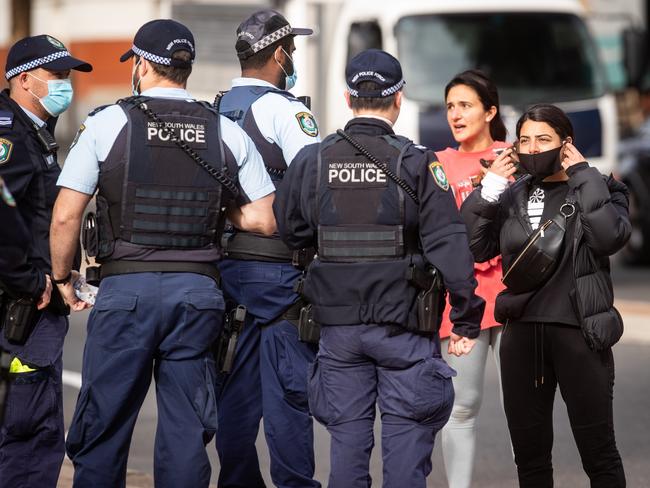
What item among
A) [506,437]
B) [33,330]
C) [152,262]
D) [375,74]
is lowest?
[506,437]

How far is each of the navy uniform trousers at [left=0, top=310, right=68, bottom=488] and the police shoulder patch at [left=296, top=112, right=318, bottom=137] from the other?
1.26m

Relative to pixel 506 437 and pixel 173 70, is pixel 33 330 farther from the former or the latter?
pixel 506 437

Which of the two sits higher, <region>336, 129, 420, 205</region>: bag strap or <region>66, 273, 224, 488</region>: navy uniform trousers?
<region>336, 129, 420, 205</region>: bag strap

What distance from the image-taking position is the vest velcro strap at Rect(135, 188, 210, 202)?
19.0 ft

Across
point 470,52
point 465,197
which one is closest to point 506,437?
point 465,197

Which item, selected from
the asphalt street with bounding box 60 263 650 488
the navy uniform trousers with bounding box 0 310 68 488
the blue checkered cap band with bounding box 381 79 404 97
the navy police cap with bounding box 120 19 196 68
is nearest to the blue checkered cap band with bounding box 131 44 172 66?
the navy police cap with bounding box 120 19 196 68

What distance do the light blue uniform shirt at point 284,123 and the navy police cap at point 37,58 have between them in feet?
2.51

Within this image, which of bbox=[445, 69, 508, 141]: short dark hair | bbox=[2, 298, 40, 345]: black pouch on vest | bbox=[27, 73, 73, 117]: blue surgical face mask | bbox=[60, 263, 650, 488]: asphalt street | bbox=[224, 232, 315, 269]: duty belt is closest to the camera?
bbox=[2, 298, 40, 345]: black pouch on vest

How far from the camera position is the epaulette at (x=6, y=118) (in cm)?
611

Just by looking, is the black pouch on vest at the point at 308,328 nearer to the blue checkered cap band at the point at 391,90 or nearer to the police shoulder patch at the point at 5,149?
the blue checkered cap band at the point at 391,90

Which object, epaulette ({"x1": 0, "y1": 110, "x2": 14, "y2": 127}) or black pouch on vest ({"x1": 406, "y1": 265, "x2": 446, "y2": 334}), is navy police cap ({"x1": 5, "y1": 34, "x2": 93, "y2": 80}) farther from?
black pouch on vest ({"x1": 406, "y1": 265, "x2": 446, "y2": 334})

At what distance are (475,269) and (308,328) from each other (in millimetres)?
1042

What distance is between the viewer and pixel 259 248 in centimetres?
651

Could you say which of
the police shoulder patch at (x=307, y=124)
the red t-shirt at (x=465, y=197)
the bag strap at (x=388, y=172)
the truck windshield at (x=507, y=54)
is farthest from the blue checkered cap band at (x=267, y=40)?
the truck windshield at (x=507, y=54)
